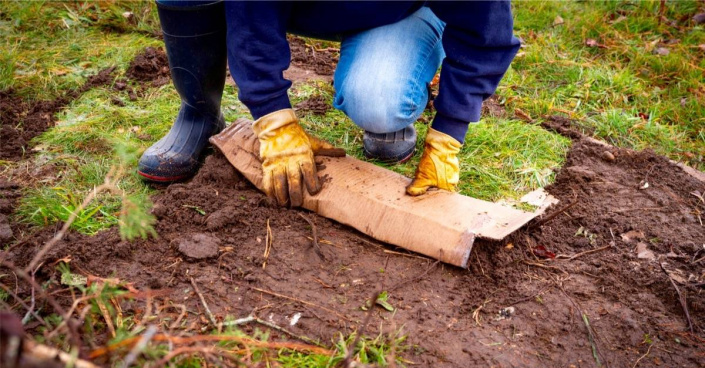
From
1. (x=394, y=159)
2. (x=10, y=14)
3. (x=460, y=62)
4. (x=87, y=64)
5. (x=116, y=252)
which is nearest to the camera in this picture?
(x=116, y=252)

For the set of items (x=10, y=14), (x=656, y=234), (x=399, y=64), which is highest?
(x=399, y=64)

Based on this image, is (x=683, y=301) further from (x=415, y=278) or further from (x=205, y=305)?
(x=205, y=305)

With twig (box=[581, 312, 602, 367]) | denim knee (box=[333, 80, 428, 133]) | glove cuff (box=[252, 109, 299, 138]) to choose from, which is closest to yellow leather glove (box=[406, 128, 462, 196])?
denim knee (box=[333, 80, 428, 133])

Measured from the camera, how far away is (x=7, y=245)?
190 centimetres

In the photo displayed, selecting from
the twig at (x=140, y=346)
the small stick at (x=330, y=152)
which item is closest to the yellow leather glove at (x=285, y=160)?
the small stick at (x=330, y=152)

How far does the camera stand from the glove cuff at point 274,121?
2.02m

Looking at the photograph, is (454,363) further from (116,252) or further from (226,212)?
(116,252)

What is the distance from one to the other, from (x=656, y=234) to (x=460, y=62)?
38.8 inches

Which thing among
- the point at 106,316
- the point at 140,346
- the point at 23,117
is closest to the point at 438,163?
the point at 106,316

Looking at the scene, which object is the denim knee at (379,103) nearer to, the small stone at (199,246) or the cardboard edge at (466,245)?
the cardboard edge at (466,245)

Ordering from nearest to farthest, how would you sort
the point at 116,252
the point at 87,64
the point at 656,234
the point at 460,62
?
1. the point at 116,252
2. the point at 460,62
3. the point at 656,234
4. the point at 87,64

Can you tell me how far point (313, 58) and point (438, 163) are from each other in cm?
154

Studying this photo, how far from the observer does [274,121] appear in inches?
79.7

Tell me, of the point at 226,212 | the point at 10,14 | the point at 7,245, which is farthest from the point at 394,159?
the point at 10,14
